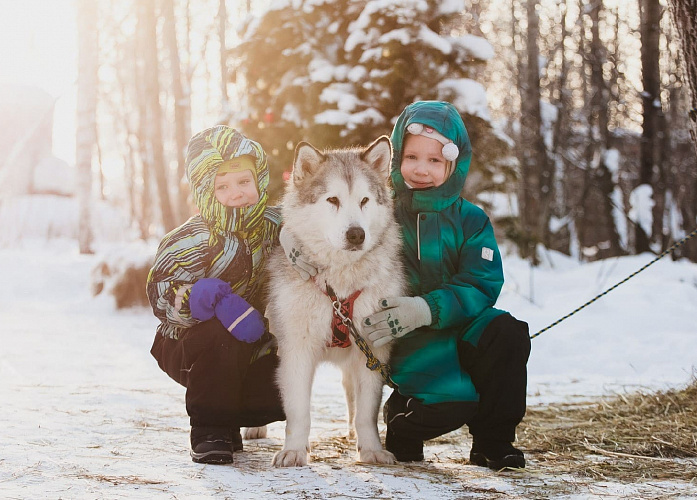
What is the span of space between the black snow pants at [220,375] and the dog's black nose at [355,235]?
2.19 ft

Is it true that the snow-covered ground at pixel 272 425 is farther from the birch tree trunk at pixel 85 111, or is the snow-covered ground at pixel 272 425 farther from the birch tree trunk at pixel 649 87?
the birch tree trunk at pixel 85 111

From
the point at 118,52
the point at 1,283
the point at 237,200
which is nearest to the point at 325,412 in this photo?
the point at 237,200

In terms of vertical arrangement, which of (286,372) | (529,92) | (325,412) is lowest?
(325,412)

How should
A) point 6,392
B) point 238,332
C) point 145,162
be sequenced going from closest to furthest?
point 238,332 < point 6,392 < point 145,162

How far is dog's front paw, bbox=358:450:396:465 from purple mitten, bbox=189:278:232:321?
875 mm

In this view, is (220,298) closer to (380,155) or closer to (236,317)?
(236,317)

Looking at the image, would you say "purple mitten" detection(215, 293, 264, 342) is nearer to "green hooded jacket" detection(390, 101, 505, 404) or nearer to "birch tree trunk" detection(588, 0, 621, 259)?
"green hooded jacket" detection(390, 101, 505, 404)

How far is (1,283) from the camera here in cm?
1096

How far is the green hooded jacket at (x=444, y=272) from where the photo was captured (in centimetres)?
267

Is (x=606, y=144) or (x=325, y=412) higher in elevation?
(x=606, y=144)

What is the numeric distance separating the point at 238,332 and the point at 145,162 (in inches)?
781

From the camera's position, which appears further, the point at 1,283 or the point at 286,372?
the point at 1,283

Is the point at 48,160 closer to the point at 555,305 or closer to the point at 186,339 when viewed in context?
the point at 555,305

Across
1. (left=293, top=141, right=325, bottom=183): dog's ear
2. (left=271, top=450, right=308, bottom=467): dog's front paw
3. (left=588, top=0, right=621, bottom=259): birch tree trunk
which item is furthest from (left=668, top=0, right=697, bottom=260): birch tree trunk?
(left=588, top=0, right=621, bottom=259): birch tree trunk
